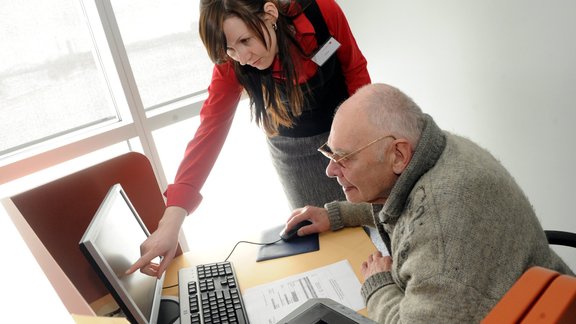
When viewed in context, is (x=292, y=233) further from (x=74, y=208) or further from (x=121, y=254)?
(x=74, y=208)

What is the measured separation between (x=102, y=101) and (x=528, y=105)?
2197mm

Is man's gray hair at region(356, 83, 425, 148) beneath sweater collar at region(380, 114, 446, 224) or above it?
above

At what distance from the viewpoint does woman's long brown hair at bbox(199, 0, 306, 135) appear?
1379 millimetres

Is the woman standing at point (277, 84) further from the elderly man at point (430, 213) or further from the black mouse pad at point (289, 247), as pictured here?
the elderly man at point (430, 213)

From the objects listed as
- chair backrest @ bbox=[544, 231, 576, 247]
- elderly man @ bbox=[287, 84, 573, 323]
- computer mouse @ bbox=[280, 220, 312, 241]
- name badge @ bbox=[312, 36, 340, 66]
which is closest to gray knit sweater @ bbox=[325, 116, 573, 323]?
elderly man @ bbox=[287, 84, 573, 323]

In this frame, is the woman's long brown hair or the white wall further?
the white wall

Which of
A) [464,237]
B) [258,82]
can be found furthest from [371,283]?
[258,82]

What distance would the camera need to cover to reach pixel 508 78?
1851 mm

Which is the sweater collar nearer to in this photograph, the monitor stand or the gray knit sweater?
the gray knit sweater

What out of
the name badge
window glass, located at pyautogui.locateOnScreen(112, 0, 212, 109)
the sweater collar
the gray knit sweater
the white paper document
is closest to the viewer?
the gray knit sweater

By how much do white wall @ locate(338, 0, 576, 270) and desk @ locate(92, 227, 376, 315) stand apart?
0.91 meters

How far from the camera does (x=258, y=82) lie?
1667 mm

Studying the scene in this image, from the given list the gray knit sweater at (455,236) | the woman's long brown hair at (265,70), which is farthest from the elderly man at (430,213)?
the woman's long brown hair at (265,70)

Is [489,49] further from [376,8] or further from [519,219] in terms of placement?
[519,219]
